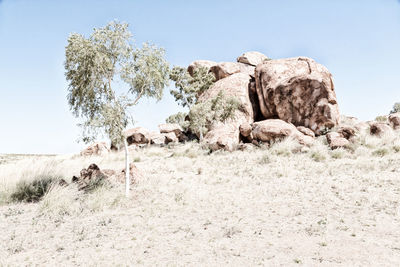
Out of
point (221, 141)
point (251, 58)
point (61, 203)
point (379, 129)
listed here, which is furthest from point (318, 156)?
point (251, 58)

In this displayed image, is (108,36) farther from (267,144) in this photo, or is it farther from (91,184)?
(267,144)

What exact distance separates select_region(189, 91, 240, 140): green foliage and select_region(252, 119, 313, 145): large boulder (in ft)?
17.9

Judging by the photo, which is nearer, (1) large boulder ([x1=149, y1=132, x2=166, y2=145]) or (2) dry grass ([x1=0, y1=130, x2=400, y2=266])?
(2) dry grass ([x1=0, y1=130, x2=400, y2=266])

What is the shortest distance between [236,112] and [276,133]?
25.0ft

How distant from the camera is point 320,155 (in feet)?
45.3

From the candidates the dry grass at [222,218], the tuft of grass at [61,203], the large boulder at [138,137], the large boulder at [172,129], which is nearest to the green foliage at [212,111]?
the large boulder at [172,129]

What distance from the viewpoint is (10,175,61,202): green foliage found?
10188mm

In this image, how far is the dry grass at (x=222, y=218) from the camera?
5.54 metres

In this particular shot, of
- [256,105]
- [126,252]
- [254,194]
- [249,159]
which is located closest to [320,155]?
[249,159]

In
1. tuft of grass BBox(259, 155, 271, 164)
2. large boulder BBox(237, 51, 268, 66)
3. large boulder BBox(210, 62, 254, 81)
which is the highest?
large boulder BBox(237, 51, 268, 66)

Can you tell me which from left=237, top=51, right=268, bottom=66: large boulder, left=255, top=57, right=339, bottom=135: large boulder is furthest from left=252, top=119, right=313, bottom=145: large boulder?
left=237, top=51, right=268, bottom=66: large boulder

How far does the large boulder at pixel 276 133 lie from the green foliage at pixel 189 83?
1264cm

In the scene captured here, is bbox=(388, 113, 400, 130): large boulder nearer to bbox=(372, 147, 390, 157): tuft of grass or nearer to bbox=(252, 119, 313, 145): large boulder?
bbox=(252, 119, 313, 145): large boulder

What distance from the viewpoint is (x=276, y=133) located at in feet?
58.7
